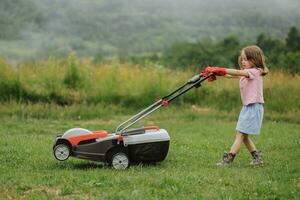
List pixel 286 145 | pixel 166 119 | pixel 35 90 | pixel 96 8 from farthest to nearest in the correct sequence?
pixel 96 8 < pixel 35 90 < pixel 166 119 < pixel 286 145

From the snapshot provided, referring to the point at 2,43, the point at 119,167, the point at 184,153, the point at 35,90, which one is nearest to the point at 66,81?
the point at 35,90

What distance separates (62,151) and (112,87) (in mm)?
7542

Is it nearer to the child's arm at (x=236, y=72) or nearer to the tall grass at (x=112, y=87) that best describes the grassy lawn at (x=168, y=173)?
the child's arm at (x=236, y=72)

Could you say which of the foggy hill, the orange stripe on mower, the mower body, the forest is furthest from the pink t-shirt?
the foggy hill

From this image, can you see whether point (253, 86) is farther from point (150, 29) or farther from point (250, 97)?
point (150, 29)

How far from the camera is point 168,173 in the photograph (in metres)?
6.80

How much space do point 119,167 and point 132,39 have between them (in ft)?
98.4

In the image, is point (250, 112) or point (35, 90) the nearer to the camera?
point (250, 112)

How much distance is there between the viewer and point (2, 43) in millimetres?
29719

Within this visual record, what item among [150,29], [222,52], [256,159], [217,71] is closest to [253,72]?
[217,71]

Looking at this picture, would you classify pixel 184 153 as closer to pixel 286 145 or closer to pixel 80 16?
pixel 286 145

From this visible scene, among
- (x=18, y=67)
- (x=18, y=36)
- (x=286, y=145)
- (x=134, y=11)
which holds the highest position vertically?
(x=134, y=11)

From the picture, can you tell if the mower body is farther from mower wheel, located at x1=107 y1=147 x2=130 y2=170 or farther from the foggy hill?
the foggy hill

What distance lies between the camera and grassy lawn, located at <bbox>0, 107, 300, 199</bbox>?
19.4 feet
